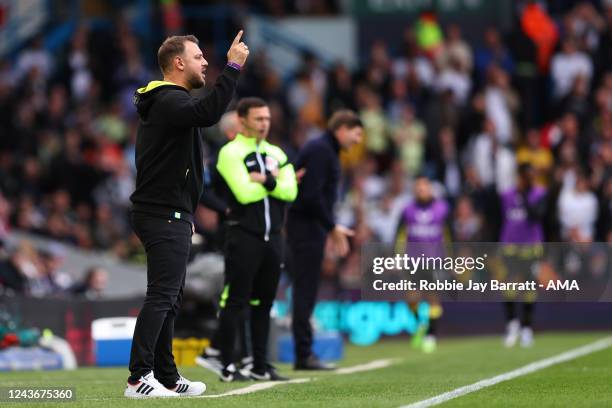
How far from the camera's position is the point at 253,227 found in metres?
11.6

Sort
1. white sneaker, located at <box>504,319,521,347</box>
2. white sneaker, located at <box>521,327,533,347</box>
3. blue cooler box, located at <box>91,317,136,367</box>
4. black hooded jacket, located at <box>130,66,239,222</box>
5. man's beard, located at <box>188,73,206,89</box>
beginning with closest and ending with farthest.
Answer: black hooded jacket, located at <box>130,66,239,222</box>, man's beard, located at <box>188,73,206,89</box>, blue cooler box, located at <box>91,317,136,367</box>, white sneaker, located at <box>521,327,533,347</box>, white sneaker, located at <box>504,319,521,347</box>

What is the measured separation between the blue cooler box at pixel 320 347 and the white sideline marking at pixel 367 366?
1.83ft

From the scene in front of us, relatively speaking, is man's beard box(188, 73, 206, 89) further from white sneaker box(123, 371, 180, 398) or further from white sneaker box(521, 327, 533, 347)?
white sneaker box(521, 327, 533, 347)

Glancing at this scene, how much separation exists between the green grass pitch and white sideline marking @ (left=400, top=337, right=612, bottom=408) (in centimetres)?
10

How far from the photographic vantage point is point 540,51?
2470 centimetres

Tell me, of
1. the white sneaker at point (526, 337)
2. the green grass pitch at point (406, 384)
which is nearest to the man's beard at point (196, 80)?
the green grass pitch at point (406, 384)

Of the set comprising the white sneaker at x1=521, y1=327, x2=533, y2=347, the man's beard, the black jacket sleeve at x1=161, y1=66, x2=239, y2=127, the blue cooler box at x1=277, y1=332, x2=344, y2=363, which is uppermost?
the man's beard

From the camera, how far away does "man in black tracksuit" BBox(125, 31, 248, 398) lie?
9.49 metres

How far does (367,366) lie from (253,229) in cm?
333

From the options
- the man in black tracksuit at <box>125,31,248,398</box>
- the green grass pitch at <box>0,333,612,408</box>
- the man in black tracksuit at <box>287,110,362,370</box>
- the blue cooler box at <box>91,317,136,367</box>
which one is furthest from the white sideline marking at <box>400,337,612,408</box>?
the blue cooler box at <box>91,317,136,367</box>

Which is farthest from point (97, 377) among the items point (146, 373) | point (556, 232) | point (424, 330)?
point (556, 232)

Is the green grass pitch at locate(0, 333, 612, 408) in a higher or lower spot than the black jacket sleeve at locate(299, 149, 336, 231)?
lower

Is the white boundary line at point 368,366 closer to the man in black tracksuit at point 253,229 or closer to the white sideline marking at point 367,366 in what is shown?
the white sideline marking at point 367,366

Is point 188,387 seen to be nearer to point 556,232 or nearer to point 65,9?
point 556,232
